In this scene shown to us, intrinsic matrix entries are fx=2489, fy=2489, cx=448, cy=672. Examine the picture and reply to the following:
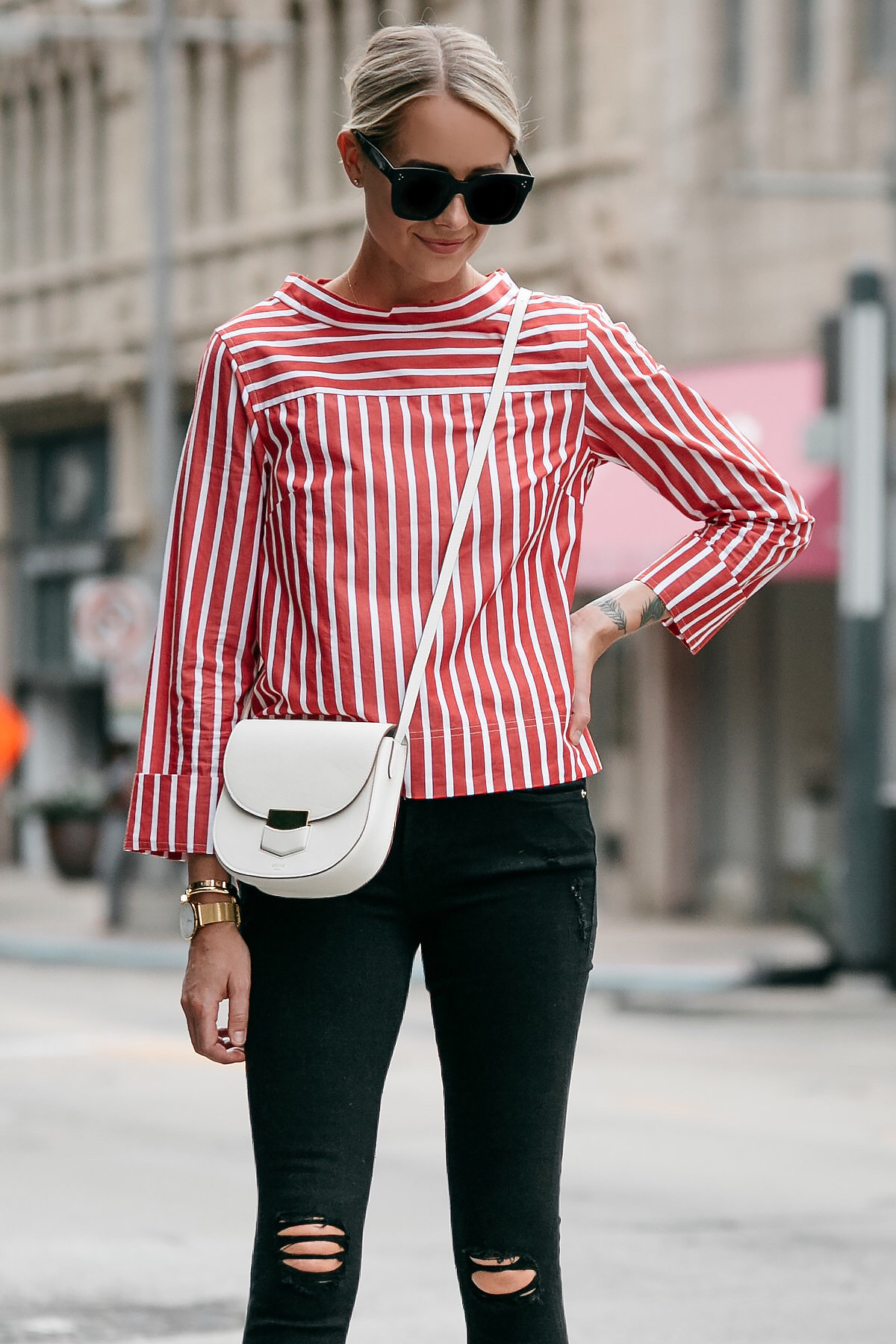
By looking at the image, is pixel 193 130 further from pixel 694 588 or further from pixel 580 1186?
pixel 694 588

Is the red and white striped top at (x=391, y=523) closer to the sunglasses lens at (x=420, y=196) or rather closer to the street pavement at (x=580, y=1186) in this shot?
the sunglasses lens at (x=420, y=196)

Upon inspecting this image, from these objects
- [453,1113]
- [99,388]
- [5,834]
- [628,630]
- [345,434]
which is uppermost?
[99,388]

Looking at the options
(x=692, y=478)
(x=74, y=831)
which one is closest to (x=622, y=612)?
(x=692, y=478)

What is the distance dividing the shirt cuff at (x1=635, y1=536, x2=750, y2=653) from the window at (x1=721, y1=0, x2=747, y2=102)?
16.8 m

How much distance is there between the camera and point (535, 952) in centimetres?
261

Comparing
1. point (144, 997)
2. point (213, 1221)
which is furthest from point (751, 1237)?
point (144, 997)

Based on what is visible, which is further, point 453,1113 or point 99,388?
point 99,388

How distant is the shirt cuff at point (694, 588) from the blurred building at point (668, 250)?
11.3 meters

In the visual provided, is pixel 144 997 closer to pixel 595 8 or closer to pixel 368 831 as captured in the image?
pixel 595 8

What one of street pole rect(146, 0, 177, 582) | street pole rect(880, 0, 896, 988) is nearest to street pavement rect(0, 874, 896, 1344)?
street pole rect(880, 0, 896, 988)

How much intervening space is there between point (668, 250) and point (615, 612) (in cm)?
1716

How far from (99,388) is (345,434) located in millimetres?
24026

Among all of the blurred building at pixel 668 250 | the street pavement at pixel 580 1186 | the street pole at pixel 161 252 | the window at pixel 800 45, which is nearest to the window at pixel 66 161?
the blurred building at pixel 668 250

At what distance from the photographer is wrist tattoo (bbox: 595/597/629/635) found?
9.25 feet
